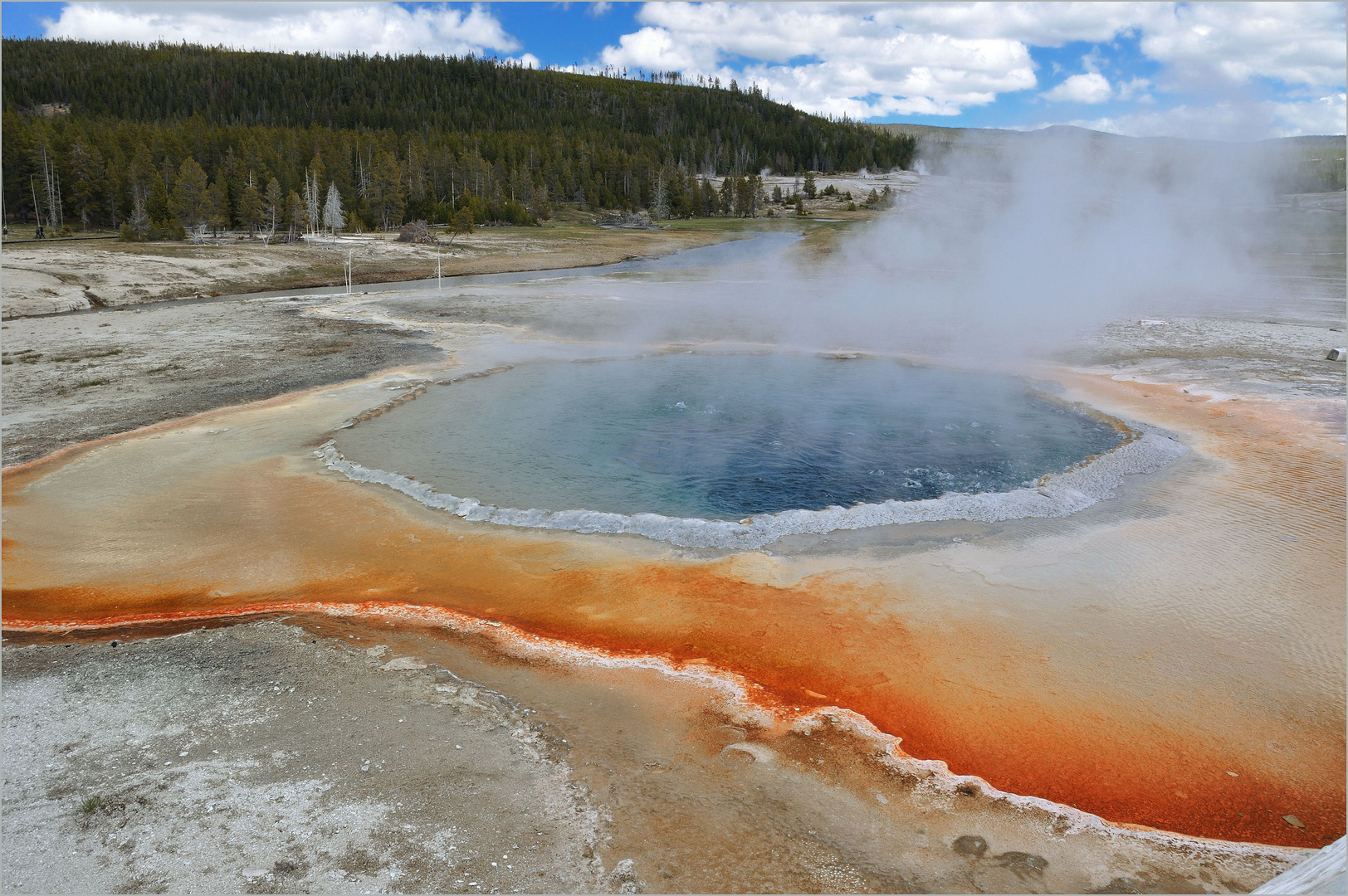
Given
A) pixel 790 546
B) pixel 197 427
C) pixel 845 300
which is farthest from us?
pixel 845 300

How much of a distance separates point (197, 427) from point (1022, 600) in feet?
30.0

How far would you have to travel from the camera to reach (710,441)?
9508mm

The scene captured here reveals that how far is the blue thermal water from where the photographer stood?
7914 millimetres

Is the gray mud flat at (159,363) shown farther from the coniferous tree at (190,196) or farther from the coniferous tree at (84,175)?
the coniferous tree at (84,175)

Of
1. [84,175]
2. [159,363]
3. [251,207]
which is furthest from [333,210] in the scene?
[159,363]

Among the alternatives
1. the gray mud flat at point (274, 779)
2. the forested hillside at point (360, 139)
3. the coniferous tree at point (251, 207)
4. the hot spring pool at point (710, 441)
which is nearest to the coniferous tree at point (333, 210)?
the forested hillside at point (360, 139)

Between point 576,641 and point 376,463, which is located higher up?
point 376,463

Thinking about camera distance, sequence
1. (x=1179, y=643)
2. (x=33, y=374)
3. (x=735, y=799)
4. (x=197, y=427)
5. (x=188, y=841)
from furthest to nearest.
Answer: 1. (x=33, y=374)
2. (x=197, y=427)
3. (x=1179, y=643)
4. (x=735, y=799)
5. (x=188, y=841)

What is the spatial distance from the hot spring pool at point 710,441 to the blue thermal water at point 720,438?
1.0 inches

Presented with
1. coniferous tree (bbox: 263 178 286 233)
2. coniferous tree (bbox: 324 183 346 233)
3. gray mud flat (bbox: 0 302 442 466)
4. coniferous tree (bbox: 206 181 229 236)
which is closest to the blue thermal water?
gray mud flat (bbox: 0 302 442 466)

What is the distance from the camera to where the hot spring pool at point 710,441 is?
7.76 metres

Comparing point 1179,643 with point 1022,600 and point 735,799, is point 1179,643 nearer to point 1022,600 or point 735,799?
point 1022,600

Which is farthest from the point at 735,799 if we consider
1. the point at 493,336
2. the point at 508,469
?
the point at 493,336

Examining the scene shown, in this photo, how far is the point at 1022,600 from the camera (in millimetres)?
5719
